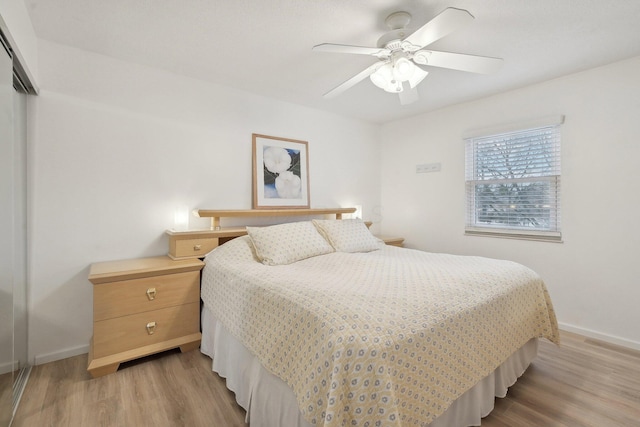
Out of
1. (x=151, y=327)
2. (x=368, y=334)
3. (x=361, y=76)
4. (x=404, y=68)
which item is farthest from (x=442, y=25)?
(x=151, y=327)

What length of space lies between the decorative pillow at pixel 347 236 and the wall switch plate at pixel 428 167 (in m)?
1.29

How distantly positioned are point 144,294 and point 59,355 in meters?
0.83

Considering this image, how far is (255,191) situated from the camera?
310 cm

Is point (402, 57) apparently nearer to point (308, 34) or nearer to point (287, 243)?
point (308, 34)

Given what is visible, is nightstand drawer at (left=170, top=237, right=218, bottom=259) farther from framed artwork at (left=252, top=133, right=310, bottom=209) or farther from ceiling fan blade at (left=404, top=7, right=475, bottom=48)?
ceiling fan blade at (left=404, top=7, right=475, bottom=48)

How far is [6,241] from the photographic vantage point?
1.51m

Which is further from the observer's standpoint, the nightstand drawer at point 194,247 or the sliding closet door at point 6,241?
the nightstand drawer at point 194,247

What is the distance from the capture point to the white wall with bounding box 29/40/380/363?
2.13 metres

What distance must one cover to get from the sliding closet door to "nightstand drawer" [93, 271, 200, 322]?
441mm

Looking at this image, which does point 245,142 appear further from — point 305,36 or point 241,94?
point 305,36

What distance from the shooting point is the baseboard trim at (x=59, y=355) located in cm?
210

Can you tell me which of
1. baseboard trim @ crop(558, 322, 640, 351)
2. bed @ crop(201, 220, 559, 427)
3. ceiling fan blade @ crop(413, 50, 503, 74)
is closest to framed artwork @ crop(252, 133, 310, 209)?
bed @ crop(201, 220, 559, 427)

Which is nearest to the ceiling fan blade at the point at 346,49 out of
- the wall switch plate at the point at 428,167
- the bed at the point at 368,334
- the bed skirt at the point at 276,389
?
the bed at the point at 368,334

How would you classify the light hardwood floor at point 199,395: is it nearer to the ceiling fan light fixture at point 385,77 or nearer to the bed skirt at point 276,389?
the bed skirt at point 276,389
